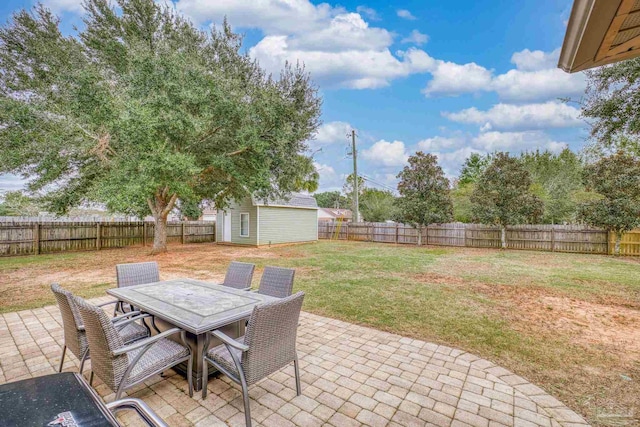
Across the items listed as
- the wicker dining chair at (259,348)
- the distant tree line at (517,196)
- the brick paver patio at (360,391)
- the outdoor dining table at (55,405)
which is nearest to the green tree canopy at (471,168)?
the distant tree line at (517,196)

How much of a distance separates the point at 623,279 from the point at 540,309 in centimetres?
444

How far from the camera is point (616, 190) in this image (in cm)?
1102

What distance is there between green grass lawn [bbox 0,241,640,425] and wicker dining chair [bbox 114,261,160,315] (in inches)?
97.2

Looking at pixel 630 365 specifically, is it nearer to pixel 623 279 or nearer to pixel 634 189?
pixel 623 279

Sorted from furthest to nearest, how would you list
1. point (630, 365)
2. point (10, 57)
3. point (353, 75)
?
point (353, 75) < point (10, 57) < point (630, 365)

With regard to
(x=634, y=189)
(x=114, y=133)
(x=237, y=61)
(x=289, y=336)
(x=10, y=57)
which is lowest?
(x=289, y=336)

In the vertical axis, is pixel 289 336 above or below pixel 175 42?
below

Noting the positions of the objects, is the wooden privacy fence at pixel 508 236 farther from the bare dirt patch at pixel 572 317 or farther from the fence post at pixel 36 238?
the fence post at pixel 36 238

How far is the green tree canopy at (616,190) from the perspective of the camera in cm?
1077

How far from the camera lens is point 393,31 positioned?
10.5m

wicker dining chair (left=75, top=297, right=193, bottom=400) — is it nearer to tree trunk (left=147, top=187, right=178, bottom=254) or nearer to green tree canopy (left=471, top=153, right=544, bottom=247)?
tree trunk (left=147, top=187, right=178, bottom=254)

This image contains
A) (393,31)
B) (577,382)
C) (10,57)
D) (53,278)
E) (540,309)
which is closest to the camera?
(577,382)

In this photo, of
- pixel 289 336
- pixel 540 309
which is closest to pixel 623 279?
pixel 540 309

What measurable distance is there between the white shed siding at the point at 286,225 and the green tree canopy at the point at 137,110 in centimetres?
386
